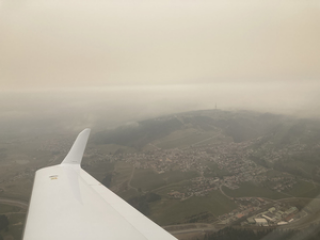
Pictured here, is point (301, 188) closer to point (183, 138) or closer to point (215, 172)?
point (215, 172)

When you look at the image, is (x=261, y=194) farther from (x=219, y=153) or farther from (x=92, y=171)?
(x=92, y=171)

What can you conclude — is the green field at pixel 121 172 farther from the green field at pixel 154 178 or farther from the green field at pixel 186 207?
the green field at pixel 186 207

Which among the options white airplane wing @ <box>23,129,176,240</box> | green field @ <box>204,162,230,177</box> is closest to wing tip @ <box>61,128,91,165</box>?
white airplane wing @ <box>23,129,176,240</box>

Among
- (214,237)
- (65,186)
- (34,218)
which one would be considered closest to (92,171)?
(214,237)

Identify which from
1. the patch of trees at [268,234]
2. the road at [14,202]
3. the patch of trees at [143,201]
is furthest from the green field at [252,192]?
the road at [14,202]

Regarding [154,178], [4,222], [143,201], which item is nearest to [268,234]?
[143,201]

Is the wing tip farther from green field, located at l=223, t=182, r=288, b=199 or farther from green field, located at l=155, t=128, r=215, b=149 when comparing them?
green field, located at l=155, t=128, r=215, b=149
